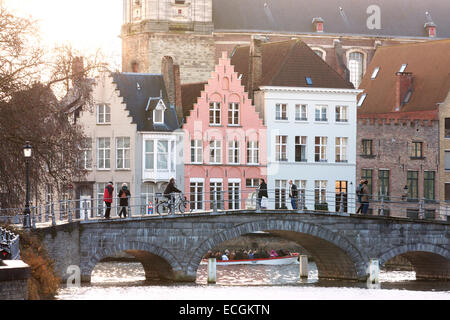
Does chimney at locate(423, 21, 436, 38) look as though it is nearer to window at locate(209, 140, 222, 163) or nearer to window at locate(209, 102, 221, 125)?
window at locate(209, 102, 221, 125)

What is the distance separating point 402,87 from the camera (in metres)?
75.1

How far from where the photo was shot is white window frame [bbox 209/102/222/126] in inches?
2586

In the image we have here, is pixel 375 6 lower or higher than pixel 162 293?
higher

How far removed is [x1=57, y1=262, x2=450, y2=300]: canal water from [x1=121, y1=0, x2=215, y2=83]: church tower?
22.8 meters

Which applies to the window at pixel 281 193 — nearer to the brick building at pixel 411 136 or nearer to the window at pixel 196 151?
the window at pixel 196 151

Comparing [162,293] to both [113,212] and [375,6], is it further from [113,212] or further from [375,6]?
[375,6]

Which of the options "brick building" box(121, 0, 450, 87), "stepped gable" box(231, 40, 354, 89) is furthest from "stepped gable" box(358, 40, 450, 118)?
"stepped gable" box(231, 40, 354, 89)

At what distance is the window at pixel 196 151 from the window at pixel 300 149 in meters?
4.87

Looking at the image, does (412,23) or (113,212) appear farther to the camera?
(412,23)

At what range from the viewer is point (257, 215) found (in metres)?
49.3

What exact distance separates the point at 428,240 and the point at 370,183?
18554 millimetres

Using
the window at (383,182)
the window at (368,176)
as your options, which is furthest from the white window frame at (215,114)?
the window at (383,182)

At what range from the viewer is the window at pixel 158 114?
2511 inches
